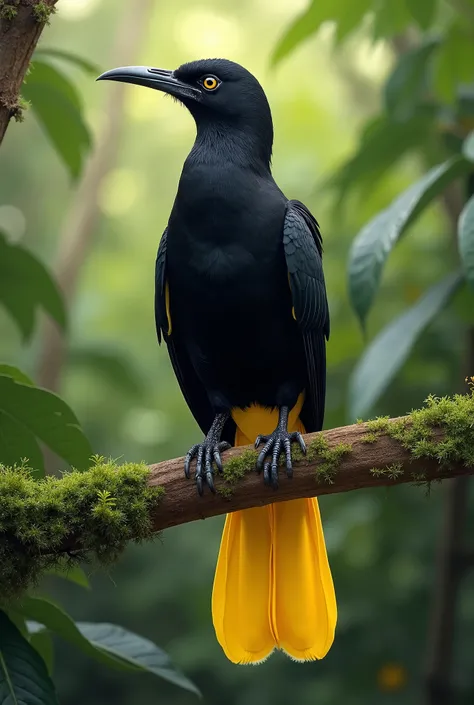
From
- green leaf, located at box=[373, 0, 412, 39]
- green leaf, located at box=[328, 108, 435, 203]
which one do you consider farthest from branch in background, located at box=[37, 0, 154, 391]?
green leaf, located at box=[373, 0, 412, 39]

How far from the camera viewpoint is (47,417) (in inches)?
103

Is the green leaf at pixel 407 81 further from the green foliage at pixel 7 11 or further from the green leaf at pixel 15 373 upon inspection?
the green leaf at pixel 15 373

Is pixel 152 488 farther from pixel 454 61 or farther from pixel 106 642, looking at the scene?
pixel 454 61

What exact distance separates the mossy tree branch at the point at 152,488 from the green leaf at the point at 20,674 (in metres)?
0.14

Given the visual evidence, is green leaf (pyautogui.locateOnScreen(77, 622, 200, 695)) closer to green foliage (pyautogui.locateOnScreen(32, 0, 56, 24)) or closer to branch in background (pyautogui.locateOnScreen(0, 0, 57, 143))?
branch in background (pyautogui.locateOnScreen(0, 0, 57, 143))

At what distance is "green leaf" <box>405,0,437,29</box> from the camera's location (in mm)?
3576

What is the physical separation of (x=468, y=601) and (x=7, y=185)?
5.28 metres

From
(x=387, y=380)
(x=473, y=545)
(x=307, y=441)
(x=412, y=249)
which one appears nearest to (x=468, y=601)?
(x=473, y=545)

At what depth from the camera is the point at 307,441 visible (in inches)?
99.2

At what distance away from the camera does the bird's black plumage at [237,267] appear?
3053 mm

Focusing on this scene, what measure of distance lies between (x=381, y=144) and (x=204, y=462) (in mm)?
1950

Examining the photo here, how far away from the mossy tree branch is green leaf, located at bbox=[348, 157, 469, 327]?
73 centimetres

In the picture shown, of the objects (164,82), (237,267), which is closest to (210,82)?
(164,82)

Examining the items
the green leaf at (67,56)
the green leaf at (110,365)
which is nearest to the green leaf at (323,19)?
the green leaf at (67,56)
